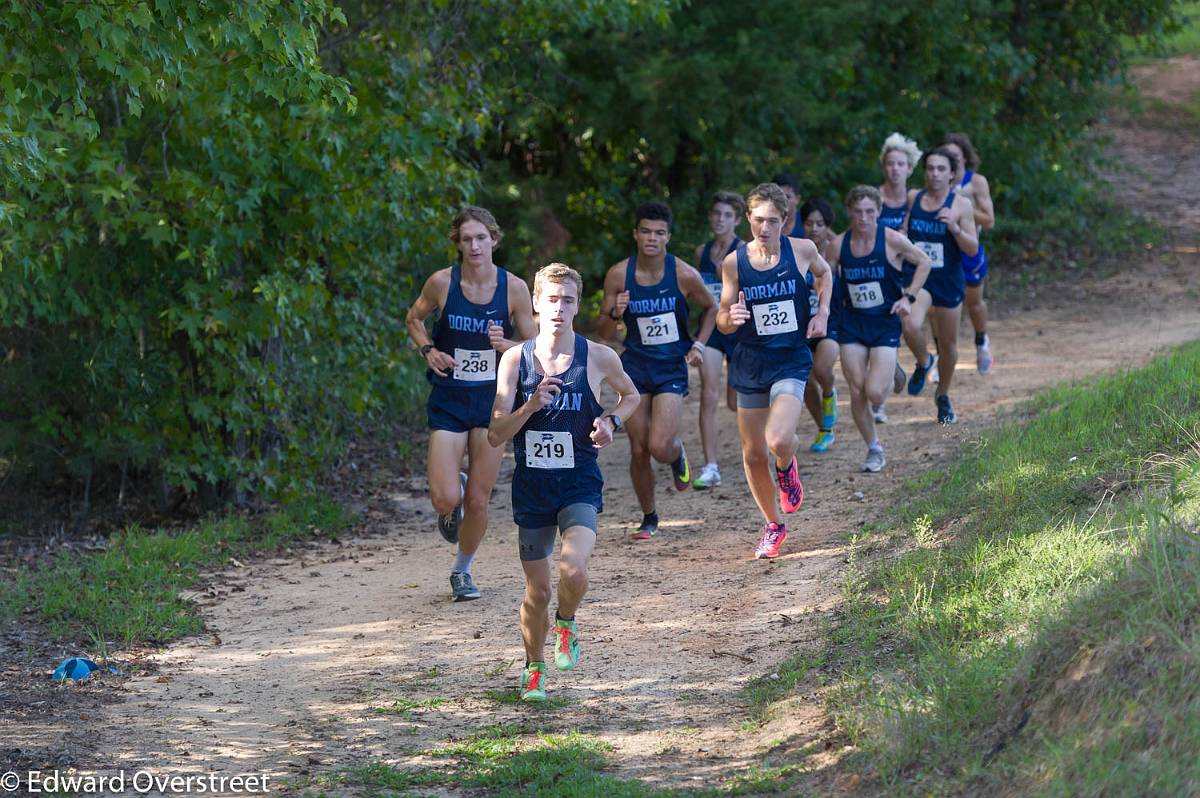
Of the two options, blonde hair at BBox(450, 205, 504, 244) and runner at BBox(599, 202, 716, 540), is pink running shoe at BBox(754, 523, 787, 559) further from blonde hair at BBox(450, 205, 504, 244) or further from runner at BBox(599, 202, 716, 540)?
blonde hair at BBox(450, 205, 504, 244)

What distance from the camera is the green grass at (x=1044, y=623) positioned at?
14.8ft

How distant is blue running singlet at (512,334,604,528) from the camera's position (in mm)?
6180

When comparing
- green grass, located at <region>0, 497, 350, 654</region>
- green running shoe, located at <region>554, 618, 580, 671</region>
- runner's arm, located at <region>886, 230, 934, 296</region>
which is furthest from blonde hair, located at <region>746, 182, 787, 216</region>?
green grass, located at <region>0, 497, 350, 654</region>

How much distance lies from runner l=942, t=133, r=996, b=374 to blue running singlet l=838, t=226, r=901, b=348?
6.64 ft

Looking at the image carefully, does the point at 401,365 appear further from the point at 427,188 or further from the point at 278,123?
the point at 278,123

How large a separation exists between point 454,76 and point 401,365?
237 cm

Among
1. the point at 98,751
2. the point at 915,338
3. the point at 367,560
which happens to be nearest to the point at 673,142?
the point at 915,338

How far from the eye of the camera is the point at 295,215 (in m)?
10.3

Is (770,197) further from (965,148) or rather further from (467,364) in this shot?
(965,148)

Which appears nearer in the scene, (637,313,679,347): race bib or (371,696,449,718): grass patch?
(371,696,449,718): grass patch

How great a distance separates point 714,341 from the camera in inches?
421

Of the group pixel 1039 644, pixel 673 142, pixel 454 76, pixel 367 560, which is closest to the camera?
pixel 1039 644

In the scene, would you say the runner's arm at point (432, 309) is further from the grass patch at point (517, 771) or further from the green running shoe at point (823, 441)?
the green running shoe at point (823, 441)

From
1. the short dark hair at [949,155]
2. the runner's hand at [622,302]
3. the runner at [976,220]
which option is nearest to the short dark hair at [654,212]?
the runner's hand at [622,302]
